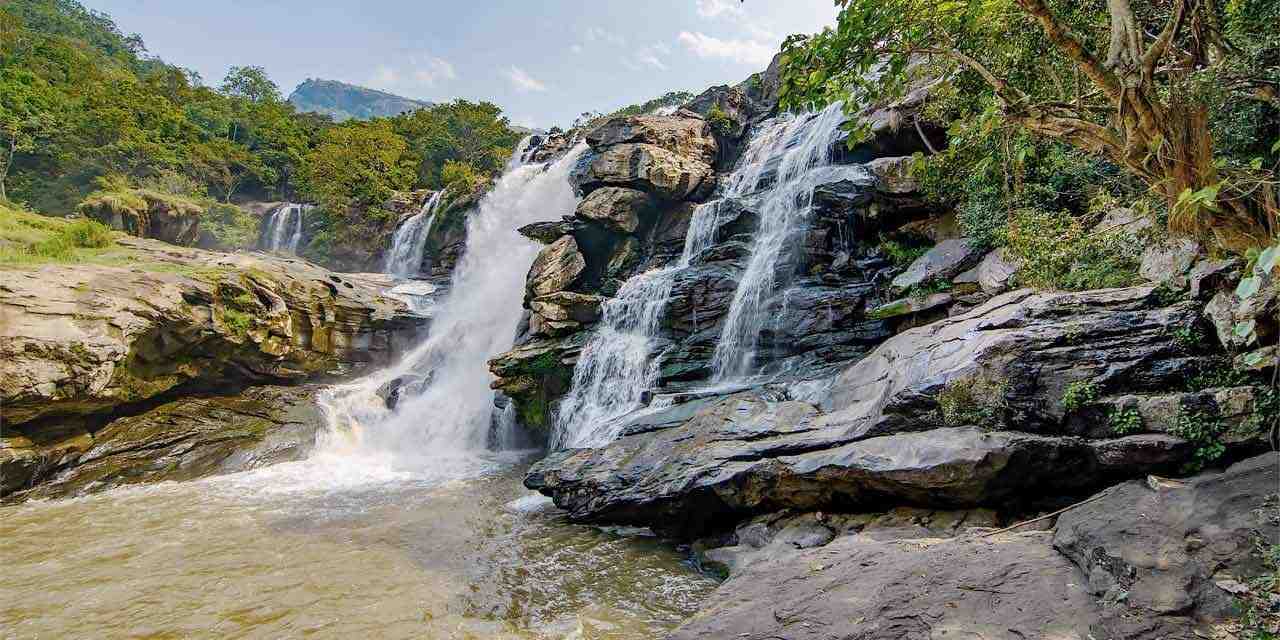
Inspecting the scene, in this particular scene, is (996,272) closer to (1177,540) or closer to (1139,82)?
(1139,82)

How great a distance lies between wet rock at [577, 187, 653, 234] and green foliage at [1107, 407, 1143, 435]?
45.6ft

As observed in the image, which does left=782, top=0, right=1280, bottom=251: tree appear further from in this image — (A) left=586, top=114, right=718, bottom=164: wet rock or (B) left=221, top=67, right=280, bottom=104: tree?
(B) left=221, top=67, right=280, bottom=104: tree

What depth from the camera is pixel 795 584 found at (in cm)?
468

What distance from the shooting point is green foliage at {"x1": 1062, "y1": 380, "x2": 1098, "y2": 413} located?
5.48 meters

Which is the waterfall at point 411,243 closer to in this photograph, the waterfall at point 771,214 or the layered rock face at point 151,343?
the layered rock face at point 151,343

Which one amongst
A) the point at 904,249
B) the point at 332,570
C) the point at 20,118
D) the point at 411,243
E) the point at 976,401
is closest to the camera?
the point at 976,401

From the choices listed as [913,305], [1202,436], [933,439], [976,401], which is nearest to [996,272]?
[913,305]

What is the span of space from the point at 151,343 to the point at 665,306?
12253 mm

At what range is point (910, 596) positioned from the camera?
4.04 metres

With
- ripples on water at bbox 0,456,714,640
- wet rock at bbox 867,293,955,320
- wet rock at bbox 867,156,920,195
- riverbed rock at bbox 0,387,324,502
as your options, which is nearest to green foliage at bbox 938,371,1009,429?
ripples on water at bbox 0,456,714,640

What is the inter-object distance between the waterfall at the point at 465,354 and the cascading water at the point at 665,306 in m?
4.00

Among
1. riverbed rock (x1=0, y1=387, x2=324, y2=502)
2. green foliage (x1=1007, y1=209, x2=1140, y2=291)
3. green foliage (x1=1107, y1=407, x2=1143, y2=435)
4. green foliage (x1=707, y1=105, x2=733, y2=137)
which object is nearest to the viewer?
green foliage (x1=1107, y1=407, x2=1143, y2=435)

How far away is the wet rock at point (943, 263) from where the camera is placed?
10.3 m

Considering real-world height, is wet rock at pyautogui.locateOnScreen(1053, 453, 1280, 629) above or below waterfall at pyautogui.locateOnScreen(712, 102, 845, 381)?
below
